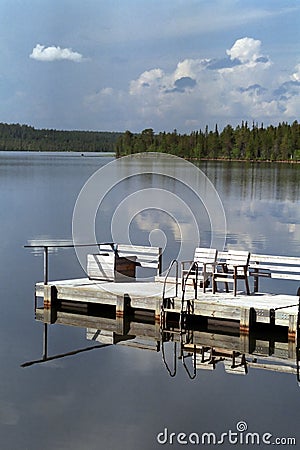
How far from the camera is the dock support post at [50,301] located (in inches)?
575

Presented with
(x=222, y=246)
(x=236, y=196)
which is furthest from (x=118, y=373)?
(x=236, y=196)

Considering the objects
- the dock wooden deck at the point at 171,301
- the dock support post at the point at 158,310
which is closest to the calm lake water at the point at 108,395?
the dock wooden deck at the point at 171,301

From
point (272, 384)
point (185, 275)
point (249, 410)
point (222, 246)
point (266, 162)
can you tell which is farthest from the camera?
point (266, 162)

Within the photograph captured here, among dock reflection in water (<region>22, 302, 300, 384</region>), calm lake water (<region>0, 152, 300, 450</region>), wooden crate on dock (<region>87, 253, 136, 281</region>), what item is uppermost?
wooden crate on dock (<region>87, 253, 136, 281</region>)

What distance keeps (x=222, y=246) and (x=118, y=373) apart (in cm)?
1386

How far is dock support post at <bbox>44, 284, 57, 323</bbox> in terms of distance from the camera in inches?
575

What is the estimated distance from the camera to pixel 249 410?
1035 centimetres

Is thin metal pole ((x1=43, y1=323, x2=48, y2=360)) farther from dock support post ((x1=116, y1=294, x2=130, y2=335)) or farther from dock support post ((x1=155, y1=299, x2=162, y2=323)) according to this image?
dock support post ((x1=155, y1=299, x2=162, y2=323))

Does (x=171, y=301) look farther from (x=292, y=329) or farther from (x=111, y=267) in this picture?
(x=292, y=329)

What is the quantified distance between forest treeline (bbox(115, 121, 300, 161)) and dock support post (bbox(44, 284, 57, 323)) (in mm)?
109357

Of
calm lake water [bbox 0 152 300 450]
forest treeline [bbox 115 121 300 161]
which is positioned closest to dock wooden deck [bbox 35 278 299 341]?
calm lake water [bbox 0 152 300 450]

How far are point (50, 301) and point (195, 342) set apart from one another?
293 centimetres

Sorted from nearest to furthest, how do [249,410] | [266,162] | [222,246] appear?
1. [249,410]
2. [222,246]
3. [266,162]

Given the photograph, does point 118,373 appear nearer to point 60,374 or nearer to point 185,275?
point 60,374
